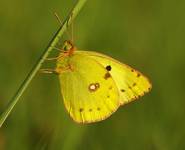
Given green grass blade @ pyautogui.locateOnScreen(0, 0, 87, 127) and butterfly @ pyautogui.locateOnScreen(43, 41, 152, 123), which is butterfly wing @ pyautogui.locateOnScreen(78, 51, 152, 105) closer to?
butterfly @ pyautogui.locateOnScreen(43, 41, 152, 123)

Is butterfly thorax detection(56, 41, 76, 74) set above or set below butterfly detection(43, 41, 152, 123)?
above

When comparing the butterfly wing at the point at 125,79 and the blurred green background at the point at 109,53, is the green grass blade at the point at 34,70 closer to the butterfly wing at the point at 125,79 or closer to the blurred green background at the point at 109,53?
the blurred green background at the point at 109,53

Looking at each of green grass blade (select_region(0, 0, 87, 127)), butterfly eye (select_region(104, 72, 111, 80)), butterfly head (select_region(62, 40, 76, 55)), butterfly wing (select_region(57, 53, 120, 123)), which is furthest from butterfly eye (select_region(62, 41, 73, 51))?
green grass blade (select_region(0, 0, 87, 127))

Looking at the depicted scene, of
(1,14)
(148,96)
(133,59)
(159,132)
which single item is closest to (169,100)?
(148,96)

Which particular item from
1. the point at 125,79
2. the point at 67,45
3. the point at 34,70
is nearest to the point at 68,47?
the point at 67,45

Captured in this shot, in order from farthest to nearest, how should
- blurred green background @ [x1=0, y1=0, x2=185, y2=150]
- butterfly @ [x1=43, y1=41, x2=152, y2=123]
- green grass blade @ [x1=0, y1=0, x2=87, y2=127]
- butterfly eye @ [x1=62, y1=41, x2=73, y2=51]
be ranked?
blurred green background @ [x1=0, y1=0, x2=185, y2=150] < butterfly @ [x1=43, y1=41, x2=152, y2=123] < butterfly eye @ [x1=62, y1=41, x2=73, y2=51] < green grass blade @ [x1=0, y1=0, x2=87, y2=127]

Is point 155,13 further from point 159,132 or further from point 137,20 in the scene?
point 159,132

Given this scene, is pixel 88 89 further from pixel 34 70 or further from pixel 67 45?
pixel 34 70
